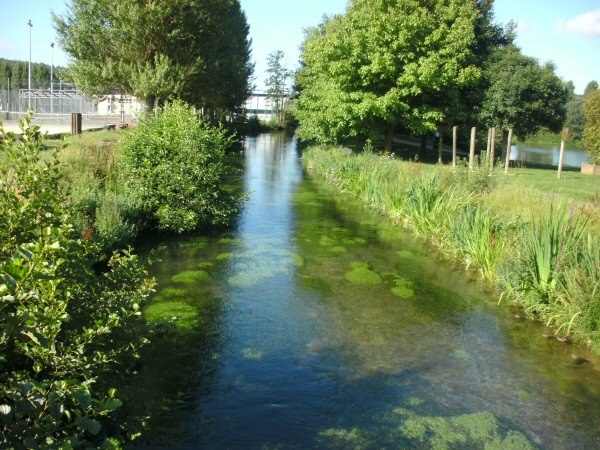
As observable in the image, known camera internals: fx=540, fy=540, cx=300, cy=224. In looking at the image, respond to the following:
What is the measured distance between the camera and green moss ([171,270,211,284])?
8930mm

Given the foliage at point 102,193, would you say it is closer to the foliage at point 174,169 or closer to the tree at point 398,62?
the foliage at point 174,169

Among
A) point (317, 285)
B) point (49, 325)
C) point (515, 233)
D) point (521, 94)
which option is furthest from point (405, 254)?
point (521, 94)

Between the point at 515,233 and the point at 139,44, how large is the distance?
19444mm

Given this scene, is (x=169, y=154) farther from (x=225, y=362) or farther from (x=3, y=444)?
(x=3, y=444)

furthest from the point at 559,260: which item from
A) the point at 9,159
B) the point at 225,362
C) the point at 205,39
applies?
the point at 205,39

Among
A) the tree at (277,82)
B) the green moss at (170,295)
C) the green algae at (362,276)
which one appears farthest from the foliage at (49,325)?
the tree at (277,82)

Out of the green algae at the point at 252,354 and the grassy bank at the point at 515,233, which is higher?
the grassy bank at the point at 515,233

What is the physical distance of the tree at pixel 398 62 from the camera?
23.5 metres

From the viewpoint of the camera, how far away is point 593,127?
79.4ft

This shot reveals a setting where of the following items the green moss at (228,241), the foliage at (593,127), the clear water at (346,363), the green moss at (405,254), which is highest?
the foliage at (593,127)

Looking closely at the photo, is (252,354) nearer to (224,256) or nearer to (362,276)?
(362,276)

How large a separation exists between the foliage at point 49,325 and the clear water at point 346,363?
0.67m

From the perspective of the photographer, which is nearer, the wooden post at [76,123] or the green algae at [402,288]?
the green algae at [402,288]

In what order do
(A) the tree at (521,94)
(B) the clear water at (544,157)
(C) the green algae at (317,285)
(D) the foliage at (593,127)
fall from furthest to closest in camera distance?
(B) the clear water at (544,157) → (A) the tree at (521,94) → (D) the foliage at (593,127) → (C) the green algae at (317,285)
